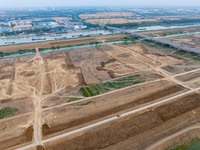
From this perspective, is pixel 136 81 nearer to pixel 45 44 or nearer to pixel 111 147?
pixel 111 147

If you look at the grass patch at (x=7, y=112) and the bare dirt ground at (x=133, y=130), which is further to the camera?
the grass patch at (x=7, y=112)

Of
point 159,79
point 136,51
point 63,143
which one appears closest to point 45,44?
point 136,51

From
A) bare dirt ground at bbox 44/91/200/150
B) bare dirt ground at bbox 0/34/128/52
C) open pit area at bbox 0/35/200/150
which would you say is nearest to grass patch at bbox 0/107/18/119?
open pit area at bbox 0/35/200/150

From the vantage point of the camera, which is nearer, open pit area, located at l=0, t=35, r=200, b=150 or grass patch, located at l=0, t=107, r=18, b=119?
open pit area, located at l=0, t=35, r=200, b=150

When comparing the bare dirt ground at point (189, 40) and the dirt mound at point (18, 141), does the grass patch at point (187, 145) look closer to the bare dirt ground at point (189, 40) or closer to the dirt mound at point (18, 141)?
the dirt mound at point (18, 141)

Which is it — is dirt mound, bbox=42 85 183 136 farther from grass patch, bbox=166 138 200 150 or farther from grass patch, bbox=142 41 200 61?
grass patch, bbox=142 41 200 61

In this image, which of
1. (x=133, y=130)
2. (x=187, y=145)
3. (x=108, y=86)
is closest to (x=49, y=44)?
(x=108, y=86)

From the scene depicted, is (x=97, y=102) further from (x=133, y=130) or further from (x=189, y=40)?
(x=189, y=40)

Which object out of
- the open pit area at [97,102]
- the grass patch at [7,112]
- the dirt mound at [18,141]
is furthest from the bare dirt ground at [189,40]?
the dirt mound at [18,141]
